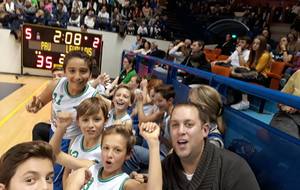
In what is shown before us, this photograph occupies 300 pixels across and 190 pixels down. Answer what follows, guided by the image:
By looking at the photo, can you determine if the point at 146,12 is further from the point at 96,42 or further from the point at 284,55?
the point at 284,55

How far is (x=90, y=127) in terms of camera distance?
2510 millimetres

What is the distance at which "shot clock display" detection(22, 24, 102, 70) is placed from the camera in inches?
368

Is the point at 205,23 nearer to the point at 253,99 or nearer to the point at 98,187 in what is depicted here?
the point at 253,99

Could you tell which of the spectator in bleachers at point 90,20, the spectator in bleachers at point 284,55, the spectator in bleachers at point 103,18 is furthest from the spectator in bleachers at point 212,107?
the spectator in bleachers at point 103,18

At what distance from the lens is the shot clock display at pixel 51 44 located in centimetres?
934

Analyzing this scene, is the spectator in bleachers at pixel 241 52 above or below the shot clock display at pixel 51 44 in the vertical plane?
above

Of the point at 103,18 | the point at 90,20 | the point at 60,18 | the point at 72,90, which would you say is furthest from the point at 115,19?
the point at 72,90

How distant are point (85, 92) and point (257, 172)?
1.65 meters

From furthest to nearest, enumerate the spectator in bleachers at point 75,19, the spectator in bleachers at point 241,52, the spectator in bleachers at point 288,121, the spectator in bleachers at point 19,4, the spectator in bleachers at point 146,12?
the spectator in bleachers at point 146,12 → the spectator in bleachers at point 75,19 → the spectator in bleachers at point 19,4 → the spectator in bleachers at point 241,52 → the spectator in bleachers at point 288,121

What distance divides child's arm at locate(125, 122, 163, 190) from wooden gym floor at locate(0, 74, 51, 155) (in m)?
3.13

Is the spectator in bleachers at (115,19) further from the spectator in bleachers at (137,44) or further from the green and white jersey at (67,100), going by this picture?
the green and white jersey at (67,100)

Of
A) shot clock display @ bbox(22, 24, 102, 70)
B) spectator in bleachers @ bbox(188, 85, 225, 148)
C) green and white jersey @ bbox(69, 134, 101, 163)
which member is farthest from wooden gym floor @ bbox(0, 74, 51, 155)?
spectator in bleachers @ bbox(188, 85, 225, 148)

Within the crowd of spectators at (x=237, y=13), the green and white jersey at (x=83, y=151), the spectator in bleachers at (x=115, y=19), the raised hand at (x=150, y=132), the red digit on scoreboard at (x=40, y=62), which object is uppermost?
the crowd of spectators at (x=237, y=13)

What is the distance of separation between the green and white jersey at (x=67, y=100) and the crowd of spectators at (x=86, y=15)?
948 centimetres
